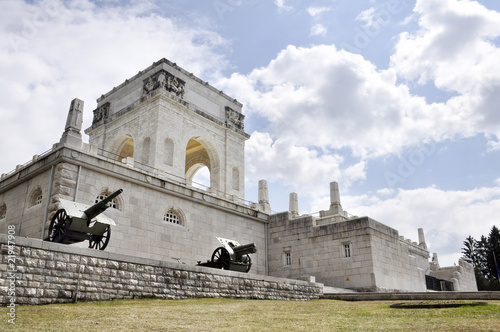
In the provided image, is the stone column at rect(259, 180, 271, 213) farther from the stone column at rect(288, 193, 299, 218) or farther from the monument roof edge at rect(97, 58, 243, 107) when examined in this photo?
the monument roof edge at rect(97, 58, 243, 107)

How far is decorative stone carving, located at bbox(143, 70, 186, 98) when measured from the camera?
1224 inches

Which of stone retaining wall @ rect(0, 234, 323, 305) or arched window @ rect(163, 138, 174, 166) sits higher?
arched window @ rect(163, 138, 174, 166)

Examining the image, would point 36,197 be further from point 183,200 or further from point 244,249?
point 244,249

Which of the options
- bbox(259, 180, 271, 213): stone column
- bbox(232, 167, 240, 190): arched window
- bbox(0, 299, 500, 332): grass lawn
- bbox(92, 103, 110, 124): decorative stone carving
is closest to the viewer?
bbox(0, 299, 500, 332): grass lawn

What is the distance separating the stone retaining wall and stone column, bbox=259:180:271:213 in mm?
10650

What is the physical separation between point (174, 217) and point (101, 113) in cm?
1859

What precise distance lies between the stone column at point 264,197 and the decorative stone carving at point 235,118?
9.46 meters

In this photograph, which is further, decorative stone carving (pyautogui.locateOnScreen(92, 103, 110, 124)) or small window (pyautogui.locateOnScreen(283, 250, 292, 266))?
decorative stone carving (pyautogui.locateOnScreen(92, 103, 110, 124))

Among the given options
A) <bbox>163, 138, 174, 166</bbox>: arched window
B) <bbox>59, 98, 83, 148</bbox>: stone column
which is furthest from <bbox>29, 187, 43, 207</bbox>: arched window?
<bbox>163, 138, 174, 166</bbox>: arched window

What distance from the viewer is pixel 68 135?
17641 millimetres

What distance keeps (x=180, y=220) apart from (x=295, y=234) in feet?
23.4

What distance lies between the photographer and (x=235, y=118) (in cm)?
3681

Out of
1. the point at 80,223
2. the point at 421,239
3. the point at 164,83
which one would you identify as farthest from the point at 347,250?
the point at 421,239

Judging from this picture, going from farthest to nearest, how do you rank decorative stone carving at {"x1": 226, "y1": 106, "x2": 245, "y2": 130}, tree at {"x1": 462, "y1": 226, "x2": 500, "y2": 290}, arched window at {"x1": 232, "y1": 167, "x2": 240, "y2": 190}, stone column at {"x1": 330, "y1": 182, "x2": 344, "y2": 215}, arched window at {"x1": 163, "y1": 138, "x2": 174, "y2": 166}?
tree at {"x1": 462, "y1": 226, "x2": 500, "y2": 290}
decorative stone carving at {"x1": 226, "y1": 106, "x2": 245, "y2": 130}
arched window at {"x1": 232, "y1": 167, "x2": 240, "y2": 190}
arched window at {"x1": 163, "y1": 138, "x2": 174, "y2": 166}
stone column at {"x1": 330, "y1": 182, "x2": 344, "y2": 215}
